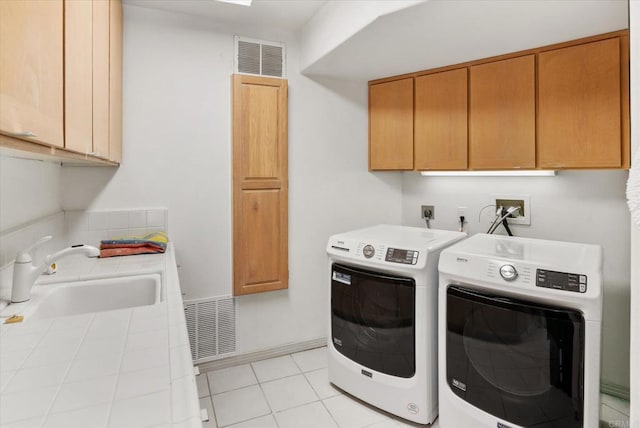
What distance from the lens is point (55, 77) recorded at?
833 millimetres

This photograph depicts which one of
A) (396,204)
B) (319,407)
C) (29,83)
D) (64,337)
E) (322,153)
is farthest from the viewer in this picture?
(396,204)

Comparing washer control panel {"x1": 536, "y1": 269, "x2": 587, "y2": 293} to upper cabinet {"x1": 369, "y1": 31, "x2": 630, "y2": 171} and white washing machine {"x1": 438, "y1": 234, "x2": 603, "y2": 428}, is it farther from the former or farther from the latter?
upper cabinet {"x1": 369, "y1": 31, "x2": 630, "y2": 171}

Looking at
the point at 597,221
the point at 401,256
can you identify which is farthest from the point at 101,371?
→ the point at 597,221

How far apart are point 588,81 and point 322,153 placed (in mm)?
1709

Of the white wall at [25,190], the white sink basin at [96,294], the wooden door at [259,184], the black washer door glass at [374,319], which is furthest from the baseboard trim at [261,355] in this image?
the white wall at [25,190]

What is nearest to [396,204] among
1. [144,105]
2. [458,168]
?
[458,168]

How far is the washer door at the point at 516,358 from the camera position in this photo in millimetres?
1442

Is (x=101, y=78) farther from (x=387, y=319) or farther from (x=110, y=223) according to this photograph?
(x=387, y=319)

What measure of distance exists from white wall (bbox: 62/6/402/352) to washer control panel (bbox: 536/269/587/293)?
5.29 feet

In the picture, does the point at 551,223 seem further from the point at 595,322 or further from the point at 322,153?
the point at 322,153

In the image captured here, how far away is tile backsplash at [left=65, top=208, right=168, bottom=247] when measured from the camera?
212cm

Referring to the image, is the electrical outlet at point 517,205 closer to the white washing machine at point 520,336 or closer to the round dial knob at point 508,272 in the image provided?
the white washing machine at point 520,336

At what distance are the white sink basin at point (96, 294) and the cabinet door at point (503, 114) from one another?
6.80 feet

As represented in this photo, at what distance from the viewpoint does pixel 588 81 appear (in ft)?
6.24
